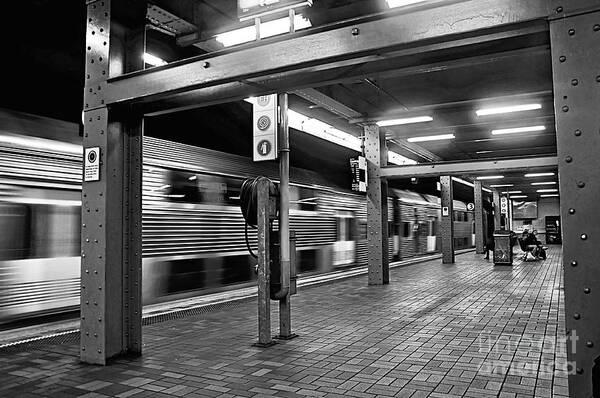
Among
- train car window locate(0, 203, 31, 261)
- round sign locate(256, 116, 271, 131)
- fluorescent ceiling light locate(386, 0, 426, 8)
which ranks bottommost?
train car window locate(0, 203, 31, 261)

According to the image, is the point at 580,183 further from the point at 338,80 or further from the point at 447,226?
the point at 447,226

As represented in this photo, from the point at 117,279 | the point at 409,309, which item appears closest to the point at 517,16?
the point at 117,279

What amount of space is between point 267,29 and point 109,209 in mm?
3045

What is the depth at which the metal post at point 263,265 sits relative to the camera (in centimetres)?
528

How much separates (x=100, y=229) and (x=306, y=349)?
2421 mm

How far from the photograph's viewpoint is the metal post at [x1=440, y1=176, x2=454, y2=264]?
644 inches

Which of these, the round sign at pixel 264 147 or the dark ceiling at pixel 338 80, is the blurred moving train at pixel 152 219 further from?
the round sign at pixel 264 147

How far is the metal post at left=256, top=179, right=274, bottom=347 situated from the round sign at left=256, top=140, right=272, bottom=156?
41 centimetres

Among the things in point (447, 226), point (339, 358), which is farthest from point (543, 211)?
point (339, 358)

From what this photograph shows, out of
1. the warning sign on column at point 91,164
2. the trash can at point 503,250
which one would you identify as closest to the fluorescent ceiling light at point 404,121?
the trash can at point 503,250

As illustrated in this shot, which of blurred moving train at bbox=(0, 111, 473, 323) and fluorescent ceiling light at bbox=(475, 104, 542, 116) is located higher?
fluorescent ceiling light at bbox=(475, 104, 542, 116)

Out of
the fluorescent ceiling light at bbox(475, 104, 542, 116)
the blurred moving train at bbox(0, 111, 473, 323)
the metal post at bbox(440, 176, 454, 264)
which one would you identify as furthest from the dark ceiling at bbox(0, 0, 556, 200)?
the metal post at bbox(440, 176, 454, 264)

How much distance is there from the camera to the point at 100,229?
15.2 feet

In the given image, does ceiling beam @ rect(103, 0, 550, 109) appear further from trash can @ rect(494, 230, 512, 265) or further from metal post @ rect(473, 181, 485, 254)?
metal post @ rect(473, 181, 485, 254)
